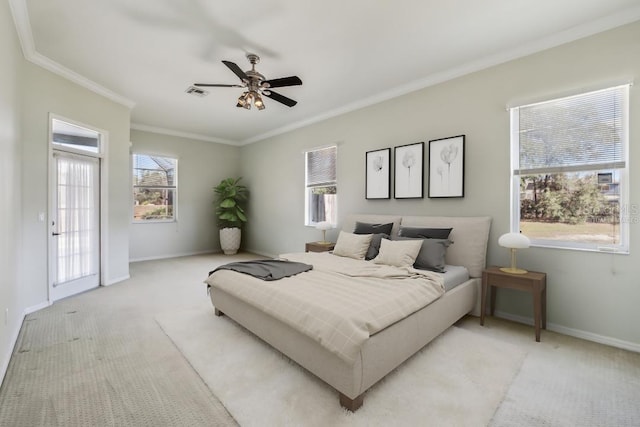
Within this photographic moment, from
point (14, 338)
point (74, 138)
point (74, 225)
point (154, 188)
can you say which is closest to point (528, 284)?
point (14, 338)

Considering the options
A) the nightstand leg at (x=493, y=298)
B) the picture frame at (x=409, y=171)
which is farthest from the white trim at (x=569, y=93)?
the nightstand leg at (x=493, y=298)

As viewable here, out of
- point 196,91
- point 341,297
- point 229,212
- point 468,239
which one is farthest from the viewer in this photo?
point 229,212

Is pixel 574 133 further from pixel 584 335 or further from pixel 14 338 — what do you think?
pixel 14 338

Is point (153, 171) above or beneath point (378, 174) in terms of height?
above

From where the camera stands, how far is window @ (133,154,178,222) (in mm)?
6113

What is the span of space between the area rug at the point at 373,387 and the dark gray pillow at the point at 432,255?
670 millimetres

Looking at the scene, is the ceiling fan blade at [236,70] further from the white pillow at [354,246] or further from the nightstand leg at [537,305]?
the nightstand leg at [537,305]

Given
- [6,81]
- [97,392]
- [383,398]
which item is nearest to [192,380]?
[97,392]

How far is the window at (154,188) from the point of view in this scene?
611cm

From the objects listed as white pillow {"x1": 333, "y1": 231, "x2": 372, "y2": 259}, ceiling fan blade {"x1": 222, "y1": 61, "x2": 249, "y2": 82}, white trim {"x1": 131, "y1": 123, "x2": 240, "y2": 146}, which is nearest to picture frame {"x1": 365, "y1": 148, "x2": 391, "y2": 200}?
white pillow {"x1": 333, "y1": 231, "x2": 372, "y2": 259}

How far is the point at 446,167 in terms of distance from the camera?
11.9 feet

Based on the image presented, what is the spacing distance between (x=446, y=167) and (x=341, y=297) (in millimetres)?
2394

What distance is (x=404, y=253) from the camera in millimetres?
3113

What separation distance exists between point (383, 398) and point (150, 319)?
101 inches
